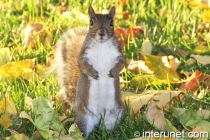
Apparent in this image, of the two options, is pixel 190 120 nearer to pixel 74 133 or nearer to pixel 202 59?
pixel 74 133

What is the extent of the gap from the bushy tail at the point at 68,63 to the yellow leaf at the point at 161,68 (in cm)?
48

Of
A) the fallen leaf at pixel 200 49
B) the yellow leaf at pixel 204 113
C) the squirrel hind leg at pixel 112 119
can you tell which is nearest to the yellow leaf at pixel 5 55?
the squirrel hind leg at pixel 112 119

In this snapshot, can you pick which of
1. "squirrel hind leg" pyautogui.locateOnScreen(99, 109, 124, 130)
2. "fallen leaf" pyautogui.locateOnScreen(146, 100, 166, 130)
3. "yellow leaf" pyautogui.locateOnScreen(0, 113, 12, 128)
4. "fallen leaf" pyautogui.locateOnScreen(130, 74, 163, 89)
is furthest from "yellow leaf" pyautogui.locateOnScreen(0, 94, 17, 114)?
"fallen leaf" pyautogui.locateOnScreen(130, 74, 163, 89)

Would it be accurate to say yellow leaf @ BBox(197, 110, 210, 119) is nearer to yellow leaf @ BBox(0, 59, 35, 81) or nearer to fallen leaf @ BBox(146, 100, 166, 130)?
fallen leaf @ BBox(146, 100, 166, 130)

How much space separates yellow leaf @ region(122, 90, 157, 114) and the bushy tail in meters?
0.32

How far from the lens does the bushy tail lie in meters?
3.30

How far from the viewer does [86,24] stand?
455 cm

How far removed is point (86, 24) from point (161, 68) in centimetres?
112

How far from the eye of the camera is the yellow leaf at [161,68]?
359 cm

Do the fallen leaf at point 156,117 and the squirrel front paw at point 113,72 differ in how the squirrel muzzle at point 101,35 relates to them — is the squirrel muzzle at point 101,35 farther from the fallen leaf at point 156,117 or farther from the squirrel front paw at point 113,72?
the fallen leaf at point 156,117

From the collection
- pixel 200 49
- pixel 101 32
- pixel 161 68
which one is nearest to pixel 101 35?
pixel 101 32

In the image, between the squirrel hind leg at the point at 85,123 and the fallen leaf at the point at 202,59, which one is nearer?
the squirrel hind leg at the point at 85,123

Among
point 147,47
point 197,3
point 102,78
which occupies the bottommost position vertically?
point 147,47

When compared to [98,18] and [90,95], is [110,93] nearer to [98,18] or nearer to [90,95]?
[90,95]
